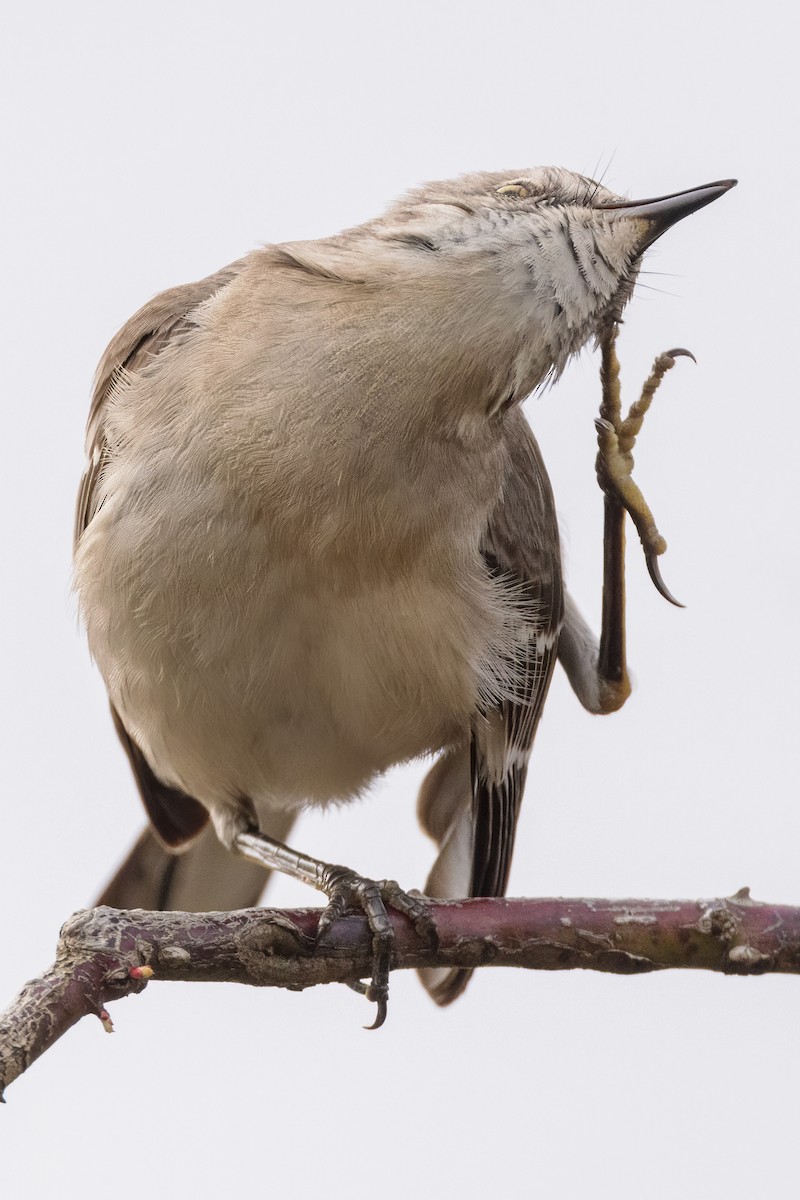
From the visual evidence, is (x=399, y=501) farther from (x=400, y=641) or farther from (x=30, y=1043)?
(x=30, y=1043)

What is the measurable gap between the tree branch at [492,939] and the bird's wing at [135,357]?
53.7 inches

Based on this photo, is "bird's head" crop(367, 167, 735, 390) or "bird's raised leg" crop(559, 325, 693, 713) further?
"bird's raised leg" crop(559, 325, 693, 713)

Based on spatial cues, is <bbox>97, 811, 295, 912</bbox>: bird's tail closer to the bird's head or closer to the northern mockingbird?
the northern mockingbird

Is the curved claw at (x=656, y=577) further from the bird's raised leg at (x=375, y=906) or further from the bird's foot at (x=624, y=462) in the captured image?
the bird's raised leg at (x=375, y=906)

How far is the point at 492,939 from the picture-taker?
3234 millimetres

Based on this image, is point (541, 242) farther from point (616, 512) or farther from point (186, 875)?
point (186, 875)

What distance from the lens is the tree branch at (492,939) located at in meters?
2.93

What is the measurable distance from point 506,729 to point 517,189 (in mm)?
1550

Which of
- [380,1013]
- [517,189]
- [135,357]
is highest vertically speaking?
[517,189]

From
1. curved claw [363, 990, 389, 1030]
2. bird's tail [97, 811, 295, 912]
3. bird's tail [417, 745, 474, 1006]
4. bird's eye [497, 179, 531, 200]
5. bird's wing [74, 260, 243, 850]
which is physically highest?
bird's eye [497, 179, 531, 200]

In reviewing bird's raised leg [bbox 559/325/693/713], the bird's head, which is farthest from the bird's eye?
bird's raised leg [bbox 559/325/693/713]

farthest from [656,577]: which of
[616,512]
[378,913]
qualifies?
[378,913]

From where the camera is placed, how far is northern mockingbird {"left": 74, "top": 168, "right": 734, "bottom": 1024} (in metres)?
3.28

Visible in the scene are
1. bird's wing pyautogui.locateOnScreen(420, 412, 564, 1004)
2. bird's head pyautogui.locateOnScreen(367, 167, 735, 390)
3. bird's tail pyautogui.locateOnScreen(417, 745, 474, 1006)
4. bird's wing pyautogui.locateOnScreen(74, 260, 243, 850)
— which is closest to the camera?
bird's head pyautogui.locateOnScreen(367, 167, 735, 390)
